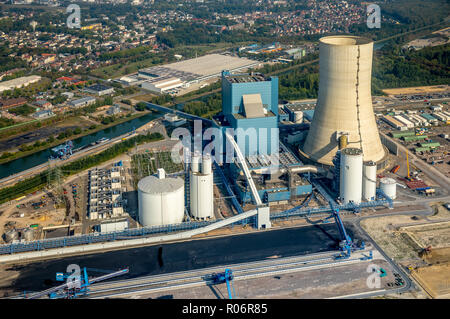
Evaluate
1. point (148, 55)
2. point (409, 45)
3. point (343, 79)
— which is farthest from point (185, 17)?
point (343, 79)

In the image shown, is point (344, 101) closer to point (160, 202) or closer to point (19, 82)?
point (160, 202)

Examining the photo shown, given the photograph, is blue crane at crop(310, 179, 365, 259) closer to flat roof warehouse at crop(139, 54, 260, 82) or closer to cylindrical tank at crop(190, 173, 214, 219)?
cylindrical tank at crop(190, 173, 214, 219)

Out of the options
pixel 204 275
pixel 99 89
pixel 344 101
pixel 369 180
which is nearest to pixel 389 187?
pixel 369 180

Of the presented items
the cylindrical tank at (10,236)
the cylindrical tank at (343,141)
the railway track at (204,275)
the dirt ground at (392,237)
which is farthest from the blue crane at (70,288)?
the cylindrical tank at (343,141)

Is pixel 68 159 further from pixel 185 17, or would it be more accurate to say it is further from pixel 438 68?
pixel 185 17

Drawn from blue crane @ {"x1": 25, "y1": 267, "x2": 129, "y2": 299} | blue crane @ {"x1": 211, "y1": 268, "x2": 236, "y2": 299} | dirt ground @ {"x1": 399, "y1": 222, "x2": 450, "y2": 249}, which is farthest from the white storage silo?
dirt ground @ {"x1": 399, "y1": 222, "x2": 450, "y2": 249}
